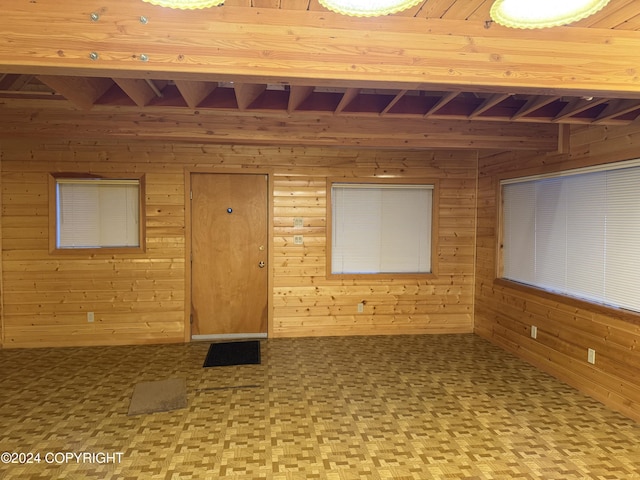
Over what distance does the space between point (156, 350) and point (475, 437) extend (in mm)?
3310

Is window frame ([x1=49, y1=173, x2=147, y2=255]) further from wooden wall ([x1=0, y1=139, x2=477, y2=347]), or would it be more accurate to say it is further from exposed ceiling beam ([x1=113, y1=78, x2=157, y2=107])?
exposed ceiling beam ([x1=113, y1=78, x2=157, y2=107])

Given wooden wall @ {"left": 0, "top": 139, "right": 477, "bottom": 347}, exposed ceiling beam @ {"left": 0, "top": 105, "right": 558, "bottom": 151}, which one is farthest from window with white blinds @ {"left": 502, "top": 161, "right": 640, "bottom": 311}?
wooden wall @ {"left": 0, "top": 139, "right": 477, "bottom": 347}

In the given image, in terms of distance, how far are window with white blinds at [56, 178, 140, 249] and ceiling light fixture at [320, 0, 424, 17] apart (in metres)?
4.05

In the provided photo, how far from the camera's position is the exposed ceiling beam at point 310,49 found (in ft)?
5.49

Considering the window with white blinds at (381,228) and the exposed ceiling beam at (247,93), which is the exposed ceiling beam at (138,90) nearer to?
the exposed ceiling beam at (247,93)

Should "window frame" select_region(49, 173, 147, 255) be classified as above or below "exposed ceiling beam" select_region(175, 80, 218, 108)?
below

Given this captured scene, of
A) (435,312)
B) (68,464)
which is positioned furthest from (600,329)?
(68,464)

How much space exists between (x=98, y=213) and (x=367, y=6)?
4373 millimetres

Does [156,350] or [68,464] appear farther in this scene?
[156,350]

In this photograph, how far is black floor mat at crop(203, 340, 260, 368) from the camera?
4129 millimetres

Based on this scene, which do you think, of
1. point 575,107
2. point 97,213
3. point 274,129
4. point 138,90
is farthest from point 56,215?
point 575,107

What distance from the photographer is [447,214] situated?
5.19 meters

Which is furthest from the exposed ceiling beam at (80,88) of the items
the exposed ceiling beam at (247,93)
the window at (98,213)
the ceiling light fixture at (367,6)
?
the ceiling light fixture at (367,6)

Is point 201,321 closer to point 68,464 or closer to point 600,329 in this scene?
point 68,464
